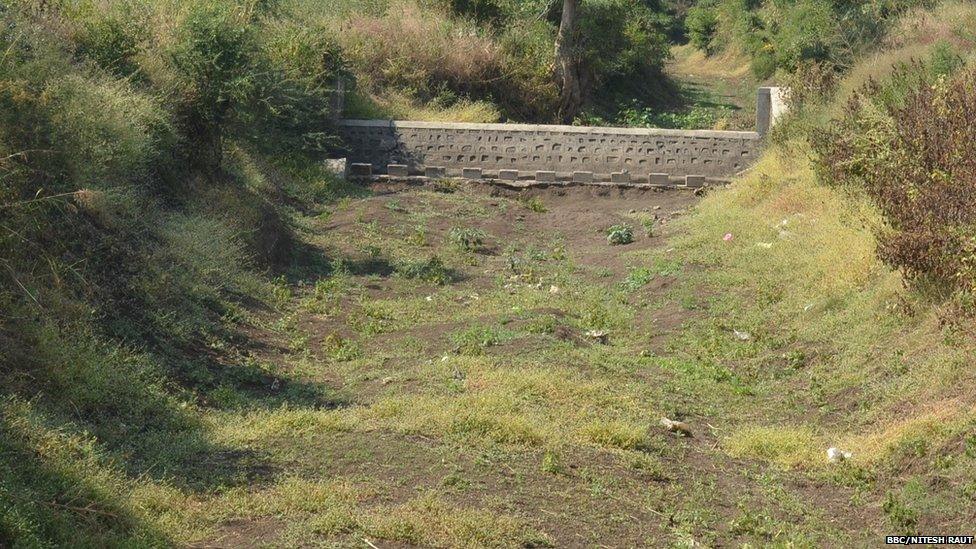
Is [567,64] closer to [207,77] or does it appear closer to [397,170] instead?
[397,170]

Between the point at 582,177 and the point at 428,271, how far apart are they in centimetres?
719

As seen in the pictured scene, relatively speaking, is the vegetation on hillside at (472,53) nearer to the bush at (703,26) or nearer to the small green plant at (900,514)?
the small green plant at (900,514)

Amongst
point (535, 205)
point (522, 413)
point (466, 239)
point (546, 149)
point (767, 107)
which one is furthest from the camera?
point (546, 149)

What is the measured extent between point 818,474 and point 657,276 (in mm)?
6154

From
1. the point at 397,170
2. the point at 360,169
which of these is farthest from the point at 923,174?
the point at 360,169

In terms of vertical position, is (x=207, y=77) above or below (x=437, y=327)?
above

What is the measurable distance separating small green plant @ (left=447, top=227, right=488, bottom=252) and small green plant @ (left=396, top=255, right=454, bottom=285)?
4.74ft

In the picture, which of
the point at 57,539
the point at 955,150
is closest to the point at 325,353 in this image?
the point at 57,539

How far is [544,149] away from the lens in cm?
2061

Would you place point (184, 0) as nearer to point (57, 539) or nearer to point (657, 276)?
point (657, 276)

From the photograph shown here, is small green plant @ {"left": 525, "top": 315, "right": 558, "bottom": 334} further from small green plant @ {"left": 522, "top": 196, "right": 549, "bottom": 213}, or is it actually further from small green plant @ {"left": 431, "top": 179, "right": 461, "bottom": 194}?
small green plant @ {"left": 431, "top": 179, "right": 461, "bottom": 194}

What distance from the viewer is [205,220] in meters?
12.8

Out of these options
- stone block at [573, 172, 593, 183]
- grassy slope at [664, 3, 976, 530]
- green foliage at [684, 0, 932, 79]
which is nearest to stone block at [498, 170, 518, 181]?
stone block at [573, 172, 593, 183]

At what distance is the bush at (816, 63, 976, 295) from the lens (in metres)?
9.05
